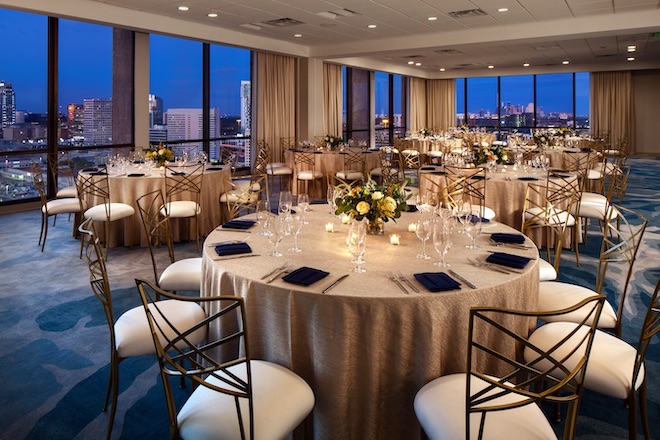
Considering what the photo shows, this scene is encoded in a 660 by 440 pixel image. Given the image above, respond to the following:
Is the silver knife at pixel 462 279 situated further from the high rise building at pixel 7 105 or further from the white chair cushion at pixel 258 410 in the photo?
the high rise building at pixel 7 105

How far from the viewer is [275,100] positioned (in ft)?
42.5

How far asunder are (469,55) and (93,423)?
575 inches

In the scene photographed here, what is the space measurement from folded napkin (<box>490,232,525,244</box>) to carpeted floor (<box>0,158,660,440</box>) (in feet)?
3.11

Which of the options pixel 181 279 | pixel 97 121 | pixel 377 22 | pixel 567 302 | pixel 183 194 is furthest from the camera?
pixel 97 121

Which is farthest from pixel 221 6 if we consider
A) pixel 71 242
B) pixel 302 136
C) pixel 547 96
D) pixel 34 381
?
pixel 547 96

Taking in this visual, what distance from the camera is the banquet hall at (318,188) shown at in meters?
2.26

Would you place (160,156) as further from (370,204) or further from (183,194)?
(370,204)

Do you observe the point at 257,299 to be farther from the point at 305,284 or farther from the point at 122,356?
the point at 122,356

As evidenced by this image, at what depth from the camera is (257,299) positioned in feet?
7.71

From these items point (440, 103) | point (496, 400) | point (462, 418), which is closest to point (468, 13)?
point (496, 400)

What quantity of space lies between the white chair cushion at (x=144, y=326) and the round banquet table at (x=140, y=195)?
345 centimetres

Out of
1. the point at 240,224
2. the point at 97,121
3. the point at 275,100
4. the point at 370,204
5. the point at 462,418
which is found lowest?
the point at 462,418

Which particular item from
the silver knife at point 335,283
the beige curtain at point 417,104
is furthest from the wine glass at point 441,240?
the beige curtain at point 417,104

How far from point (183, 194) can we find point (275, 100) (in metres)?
7.07
